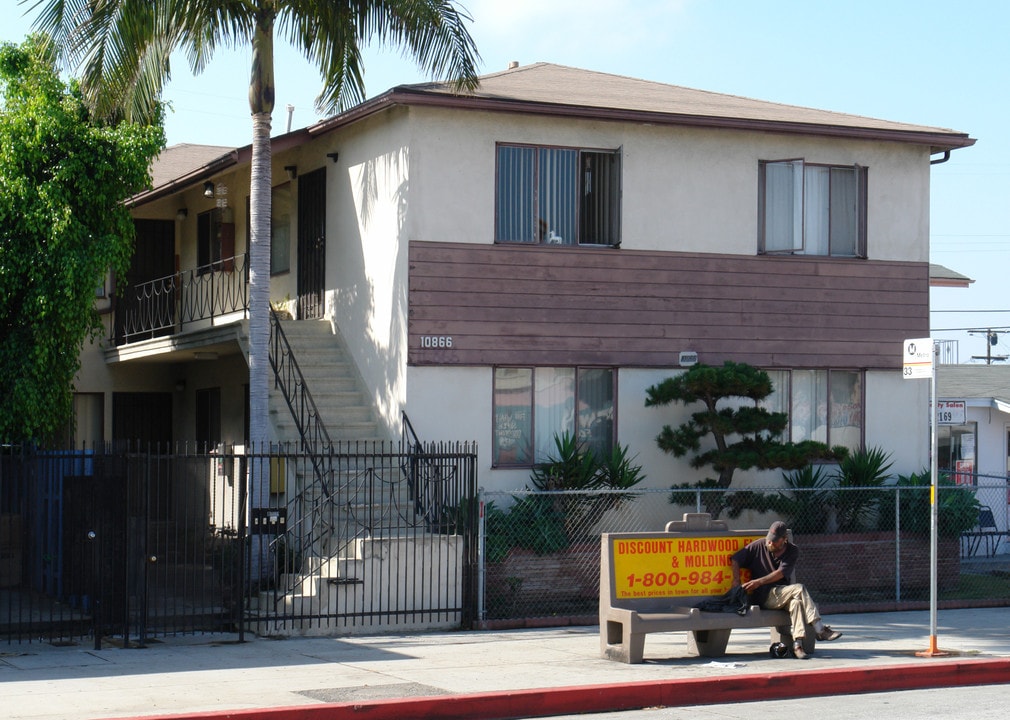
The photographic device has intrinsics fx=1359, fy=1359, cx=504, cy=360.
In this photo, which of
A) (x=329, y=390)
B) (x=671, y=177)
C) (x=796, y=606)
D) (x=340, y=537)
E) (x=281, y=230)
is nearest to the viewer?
(x=796, y=606)

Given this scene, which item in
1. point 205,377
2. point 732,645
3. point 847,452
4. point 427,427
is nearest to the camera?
point 732,645

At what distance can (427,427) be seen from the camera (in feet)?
57.5

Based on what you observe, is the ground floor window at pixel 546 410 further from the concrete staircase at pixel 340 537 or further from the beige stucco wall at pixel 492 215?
the concrete staircase at pixel 340 537

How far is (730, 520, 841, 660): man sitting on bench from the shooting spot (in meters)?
12.9

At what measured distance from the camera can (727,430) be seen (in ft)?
58.2

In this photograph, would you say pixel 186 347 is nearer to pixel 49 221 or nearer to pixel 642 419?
pixel 49 221

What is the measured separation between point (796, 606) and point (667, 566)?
1.27m

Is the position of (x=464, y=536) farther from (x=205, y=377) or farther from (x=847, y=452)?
(x=205, y=377)

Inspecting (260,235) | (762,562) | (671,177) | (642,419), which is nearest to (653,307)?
(642,419)

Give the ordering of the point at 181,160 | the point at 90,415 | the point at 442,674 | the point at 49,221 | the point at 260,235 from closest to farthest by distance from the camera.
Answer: the point at 442,674
the point at 260,235
the point at 49,221
the point at 90,415
the point at 181,160

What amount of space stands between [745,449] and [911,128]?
5717 mm

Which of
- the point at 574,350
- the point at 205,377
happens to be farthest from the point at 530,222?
the point at 205,377

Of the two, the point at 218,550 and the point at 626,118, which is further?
the point at 626,118

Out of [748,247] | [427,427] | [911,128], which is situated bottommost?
[427,427]
